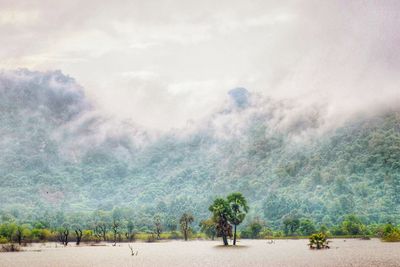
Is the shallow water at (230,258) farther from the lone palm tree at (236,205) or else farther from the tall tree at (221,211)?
the lone palm tree at (236,205)

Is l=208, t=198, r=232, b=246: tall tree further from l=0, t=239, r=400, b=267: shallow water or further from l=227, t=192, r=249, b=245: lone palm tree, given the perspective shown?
l=0, t=239, r=400, b=267: shallow water

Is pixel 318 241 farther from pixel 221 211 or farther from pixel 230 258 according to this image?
pixel 230 258

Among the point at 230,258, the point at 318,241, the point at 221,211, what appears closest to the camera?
the point at 230,258

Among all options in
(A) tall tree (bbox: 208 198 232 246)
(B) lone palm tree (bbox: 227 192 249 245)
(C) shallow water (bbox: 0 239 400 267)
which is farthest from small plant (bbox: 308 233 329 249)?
(A) tall tree (bbox: 208 198 232 246)

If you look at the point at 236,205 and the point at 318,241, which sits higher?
the point at 236,205

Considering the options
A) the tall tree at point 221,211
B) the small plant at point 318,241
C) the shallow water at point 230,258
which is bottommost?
the shallow water at point 230,258

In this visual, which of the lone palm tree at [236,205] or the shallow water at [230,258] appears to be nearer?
the shallow water at [230,258]

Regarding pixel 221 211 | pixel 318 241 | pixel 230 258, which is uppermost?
pixel 221 211

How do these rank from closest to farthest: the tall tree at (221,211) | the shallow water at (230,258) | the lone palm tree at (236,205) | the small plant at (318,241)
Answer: the shallow water at (230,258)
the small plant at (318,241)
the lone palm tree at (236,205)
the tall tree at (221,211)

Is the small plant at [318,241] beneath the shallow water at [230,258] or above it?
above

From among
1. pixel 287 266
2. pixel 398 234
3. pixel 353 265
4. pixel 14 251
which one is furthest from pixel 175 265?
pixel 398 234

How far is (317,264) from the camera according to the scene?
305ft

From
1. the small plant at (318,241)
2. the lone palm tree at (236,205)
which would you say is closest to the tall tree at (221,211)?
the lone palm tree at (236,205)

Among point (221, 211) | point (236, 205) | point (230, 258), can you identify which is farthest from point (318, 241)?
point (230, 258)
